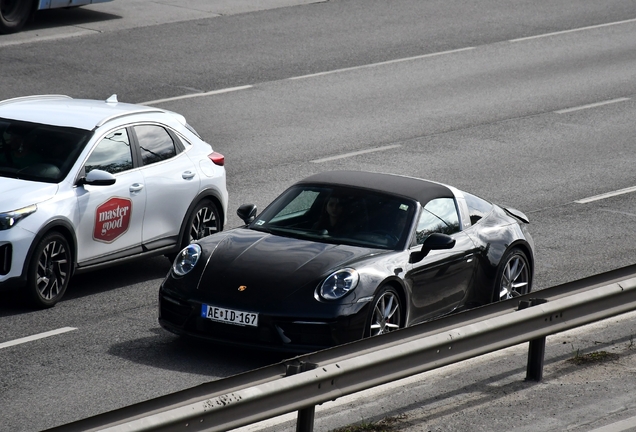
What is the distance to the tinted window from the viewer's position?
10.8 meters

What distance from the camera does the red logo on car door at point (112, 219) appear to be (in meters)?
11.1

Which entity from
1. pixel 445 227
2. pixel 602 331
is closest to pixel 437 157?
pixel 445 227

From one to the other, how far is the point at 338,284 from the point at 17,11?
1534cm

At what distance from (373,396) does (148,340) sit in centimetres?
262

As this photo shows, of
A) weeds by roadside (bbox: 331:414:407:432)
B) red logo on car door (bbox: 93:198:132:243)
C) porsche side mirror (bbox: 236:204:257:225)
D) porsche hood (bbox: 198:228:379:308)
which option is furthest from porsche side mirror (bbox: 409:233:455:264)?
red logo on car door (bbox: 93:198:132:243)

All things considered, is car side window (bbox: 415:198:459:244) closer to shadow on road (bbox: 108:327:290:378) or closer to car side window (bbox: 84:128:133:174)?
shadow on road (bbox: 108:327:290:378)

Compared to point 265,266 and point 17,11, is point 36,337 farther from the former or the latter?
point 17,11

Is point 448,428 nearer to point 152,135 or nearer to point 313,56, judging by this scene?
point 152,135

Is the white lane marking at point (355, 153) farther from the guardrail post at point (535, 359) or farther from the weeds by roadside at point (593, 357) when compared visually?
the guardrail post at point (535, 359)

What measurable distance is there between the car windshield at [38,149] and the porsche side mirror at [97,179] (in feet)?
0.59

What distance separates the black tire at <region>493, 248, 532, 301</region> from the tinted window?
0.41 meters

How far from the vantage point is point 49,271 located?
10578 millimetres

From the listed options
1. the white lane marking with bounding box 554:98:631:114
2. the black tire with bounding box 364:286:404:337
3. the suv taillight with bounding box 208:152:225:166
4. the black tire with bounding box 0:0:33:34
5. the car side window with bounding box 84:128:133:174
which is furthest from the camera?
the black tire with bounding box 0:0:33:34

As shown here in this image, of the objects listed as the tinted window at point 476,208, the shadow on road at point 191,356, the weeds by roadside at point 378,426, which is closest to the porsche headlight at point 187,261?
the shadow on road at point 191,356
